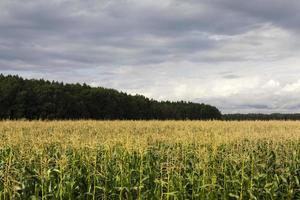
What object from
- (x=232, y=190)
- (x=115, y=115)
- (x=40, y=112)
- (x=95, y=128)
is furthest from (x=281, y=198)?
(x=115, y=115)

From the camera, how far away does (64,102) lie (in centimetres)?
6994

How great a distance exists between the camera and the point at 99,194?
945cm

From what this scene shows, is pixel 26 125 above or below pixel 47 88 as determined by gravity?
below

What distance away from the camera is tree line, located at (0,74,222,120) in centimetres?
6644

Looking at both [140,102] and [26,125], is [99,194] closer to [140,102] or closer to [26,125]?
[26,125]

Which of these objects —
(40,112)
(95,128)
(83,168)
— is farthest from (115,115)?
(83,168)

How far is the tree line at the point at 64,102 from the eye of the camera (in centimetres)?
6644

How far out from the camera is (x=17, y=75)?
267ft

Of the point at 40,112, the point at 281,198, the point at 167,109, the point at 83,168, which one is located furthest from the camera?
the point at 167,109

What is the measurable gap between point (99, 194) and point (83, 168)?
1927 mm

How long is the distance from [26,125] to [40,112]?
119 feet

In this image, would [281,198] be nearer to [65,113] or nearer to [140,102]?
[65,113]

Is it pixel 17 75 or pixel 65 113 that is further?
pixel 17 75

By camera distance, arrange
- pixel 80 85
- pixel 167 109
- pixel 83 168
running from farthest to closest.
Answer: pixel 167 109 < pixel 80 85 < pixel 83 168
